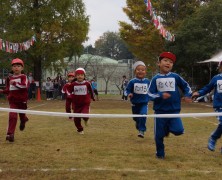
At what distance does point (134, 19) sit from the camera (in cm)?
3959

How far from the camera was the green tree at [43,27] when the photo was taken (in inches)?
1461

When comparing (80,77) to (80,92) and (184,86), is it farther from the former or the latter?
(184,86)

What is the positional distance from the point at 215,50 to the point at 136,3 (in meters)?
10.2

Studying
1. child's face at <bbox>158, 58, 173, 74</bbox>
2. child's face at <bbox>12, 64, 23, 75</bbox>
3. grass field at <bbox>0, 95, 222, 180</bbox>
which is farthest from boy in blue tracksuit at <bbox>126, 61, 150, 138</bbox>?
child's face at <bbox>158, 58, 173, 74</bbox>

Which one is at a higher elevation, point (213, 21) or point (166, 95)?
point (213, 21)

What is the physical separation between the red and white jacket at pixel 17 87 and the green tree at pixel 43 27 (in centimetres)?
2611

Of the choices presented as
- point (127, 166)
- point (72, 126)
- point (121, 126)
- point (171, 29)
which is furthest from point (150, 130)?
point (171, 29)

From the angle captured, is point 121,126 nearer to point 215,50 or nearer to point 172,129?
point 172,129

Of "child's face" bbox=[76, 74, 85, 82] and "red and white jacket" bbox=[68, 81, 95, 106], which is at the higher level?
"child's face" bbox=[76, 74, 85, 82]

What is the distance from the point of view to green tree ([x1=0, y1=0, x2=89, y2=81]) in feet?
122

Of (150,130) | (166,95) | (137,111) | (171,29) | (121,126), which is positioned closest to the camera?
(166,95)

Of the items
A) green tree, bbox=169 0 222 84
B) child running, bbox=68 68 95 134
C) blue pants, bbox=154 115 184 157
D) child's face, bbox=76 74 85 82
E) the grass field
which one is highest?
green tree, bbox=169 0 222 84

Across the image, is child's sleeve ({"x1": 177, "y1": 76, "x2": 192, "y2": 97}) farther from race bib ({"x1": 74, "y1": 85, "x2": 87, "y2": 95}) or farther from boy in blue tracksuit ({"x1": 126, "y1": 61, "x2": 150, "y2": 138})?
race bib ({"x1": 74, "y1": 85, "x2": 87, "y2": 95})

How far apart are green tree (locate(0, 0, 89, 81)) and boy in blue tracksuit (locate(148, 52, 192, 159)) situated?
95.0 feet
